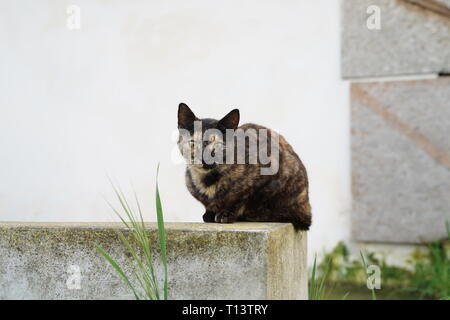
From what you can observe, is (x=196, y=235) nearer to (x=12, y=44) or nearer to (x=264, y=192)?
(x=264, y=192)

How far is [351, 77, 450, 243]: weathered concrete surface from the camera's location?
3.92 meters

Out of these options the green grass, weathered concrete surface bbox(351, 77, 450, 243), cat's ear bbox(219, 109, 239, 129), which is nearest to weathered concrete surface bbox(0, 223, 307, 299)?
the green grass

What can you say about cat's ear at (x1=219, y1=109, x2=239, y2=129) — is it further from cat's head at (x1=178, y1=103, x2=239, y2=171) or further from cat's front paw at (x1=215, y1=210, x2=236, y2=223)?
cat's front paw at (x1=215, y1=210, x2=236, y2=223)

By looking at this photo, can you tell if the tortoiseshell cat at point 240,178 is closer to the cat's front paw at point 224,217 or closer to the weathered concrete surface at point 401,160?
the cat's front paw at point 224,217

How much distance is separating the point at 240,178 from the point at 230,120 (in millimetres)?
223

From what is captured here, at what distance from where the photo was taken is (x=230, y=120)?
2250mm

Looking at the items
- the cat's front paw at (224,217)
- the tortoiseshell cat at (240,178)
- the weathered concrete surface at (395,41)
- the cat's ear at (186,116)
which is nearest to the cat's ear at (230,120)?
the tortoiseshell cat at (240,178)

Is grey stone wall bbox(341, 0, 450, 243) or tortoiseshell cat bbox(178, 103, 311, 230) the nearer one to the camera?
tortoiseshell cat bbox(178, 103, 311, 230)

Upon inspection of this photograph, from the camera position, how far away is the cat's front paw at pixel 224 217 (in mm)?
2328

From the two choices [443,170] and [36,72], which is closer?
[443,170]
